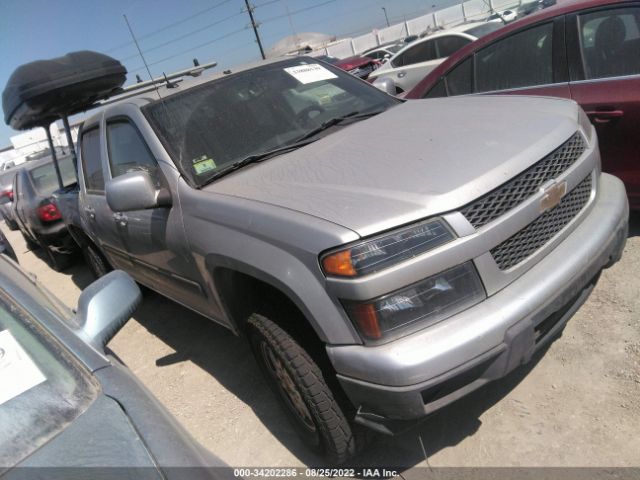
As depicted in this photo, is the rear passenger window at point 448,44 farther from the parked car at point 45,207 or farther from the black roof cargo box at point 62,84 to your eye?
the parked car at point 45,207

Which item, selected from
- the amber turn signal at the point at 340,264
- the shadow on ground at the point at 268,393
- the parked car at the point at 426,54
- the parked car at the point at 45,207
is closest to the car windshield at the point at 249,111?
the amber turn signal at the point at 340,264

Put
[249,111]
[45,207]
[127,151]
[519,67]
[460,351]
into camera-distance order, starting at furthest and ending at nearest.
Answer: [45,207]
[519,67]
[127,151]
[249,111]
[460,351]

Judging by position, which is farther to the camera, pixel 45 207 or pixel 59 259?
pixel 59 259

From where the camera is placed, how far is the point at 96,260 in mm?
5113

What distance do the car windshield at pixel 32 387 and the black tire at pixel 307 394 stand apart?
2.84 feet

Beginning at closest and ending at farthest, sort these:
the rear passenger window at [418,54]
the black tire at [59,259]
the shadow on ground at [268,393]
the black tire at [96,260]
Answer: the shadow on ground at [268,393] → the black tire at [96,260] → the black tire at [59,259] → the rear passenger window at [418,54]

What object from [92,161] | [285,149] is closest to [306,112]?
[285,149]

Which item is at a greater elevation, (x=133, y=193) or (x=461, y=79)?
(x=133, y=193)

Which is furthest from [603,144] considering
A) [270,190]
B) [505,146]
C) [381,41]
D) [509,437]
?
[381,41]

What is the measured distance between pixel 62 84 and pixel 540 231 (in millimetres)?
4171

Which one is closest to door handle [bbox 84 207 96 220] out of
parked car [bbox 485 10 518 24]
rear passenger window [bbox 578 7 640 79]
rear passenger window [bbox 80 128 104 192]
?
rear passenger window [bbox 80 128 104 192]

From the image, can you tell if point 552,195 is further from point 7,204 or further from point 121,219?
point 7,204

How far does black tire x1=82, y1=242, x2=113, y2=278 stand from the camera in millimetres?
5004

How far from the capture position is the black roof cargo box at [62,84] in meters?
4.46
